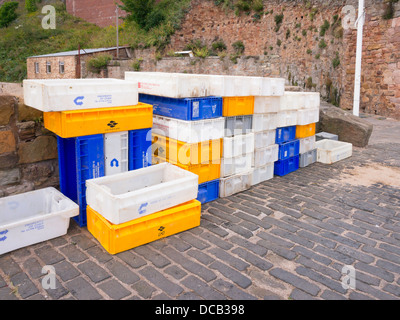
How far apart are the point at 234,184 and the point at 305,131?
90.9 inches

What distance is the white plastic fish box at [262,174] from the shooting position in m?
6.15

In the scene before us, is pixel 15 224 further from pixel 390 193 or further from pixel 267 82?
pixel 390 193

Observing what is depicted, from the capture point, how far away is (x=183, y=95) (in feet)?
16.2

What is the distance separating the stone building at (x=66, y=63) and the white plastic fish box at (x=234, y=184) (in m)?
21.5

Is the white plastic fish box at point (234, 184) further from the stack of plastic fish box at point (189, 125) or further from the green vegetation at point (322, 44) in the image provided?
the green vegetation at point (322, 44)

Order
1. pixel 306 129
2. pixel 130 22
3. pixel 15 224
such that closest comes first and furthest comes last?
1. pixel 15 224
2. pixel 306 129
3. pixel 130 22

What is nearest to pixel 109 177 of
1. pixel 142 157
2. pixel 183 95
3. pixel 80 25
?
pixel 142 157

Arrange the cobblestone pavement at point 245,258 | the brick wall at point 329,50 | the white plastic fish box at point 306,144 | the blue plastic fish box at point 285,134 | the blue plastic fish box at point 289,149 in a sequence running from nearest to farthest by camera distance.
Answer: the cobblestone pavement at point 245,258, the blue plastic fish box at point 285,134, the blue plastic fish box at point 289,149, the white plastic fish box at point 306,144, the brick wall at point 329,50

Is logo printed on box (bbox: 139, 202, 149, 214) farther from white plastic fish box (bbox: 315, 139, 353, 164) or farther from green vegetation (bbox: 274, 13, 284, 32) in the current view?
green vegetation (bbox: 274, 13, 284, 32)

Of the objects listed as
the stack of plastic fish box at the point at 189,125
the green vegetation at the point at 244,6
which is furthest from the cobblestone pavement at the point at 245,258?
the green vegetation at the point at 244,6

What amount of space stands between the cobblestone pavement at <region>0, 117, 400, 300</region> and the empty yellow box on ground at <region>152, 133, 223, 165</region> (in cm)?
69
